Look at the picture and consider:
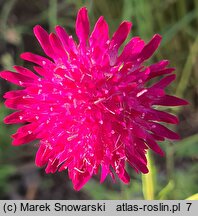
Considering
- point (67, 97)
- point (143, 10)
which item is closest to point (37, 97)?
point (67, 97)

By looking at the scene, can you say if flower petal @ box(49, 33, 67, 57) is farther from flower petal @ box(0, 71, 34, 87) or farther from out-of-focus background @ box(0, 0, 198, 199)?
out-of-focus background @ box(0, 0, 198, 199)

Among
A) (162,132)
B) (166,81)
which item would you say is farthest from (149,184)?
(166,81)

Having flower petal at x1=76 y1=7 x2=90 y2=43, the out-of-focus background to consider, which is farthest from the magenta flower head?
→ the out-of-focus background

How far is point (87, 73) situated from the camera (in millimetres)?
927

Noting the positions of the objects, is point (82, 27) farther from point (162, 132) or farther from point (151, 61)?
point (151, 61)

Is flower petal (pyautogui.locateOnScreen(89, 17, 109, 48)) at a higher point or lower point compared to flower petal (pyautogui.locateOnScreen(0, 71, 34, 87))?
higher

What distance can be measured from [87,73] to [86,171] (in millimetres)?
236

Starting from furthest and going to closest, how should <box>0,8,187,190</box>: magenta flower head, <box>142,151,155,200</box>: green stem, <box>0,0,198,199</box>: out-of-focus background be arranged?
1. <box>0,0,198,199</box>: out-of-focus background
2. <box>142,151,155,200</box>: green stem
3. <box>0,8,187,190</box>: magenta flower head

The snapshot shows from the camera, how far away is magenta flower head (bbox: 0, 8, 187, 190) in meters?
0.92

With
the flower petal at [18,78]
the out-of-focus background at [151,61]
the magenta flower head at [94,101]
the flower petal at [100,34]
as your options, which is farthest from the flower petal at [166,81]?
the out-of-focus background at [151,61]

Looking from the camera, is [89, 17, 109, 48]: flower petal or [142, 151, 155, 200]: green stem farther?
[142, 151, 155, 200]: green stem

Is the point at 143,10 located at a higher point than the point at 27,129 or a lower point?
higher

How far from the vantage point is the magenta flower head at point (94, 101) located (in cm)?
92

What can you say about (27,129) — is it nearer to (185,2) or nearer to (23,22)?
(185,2)
